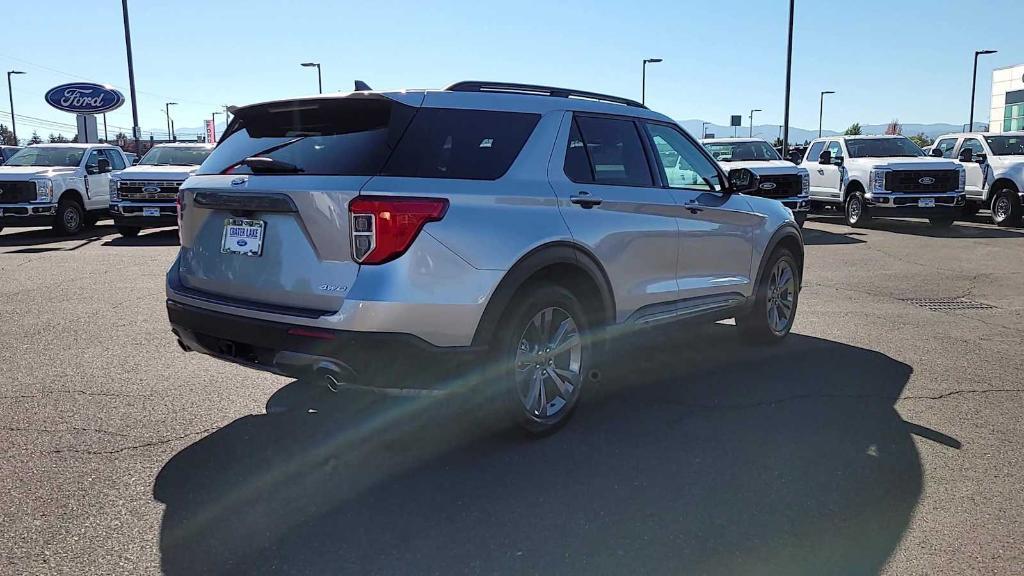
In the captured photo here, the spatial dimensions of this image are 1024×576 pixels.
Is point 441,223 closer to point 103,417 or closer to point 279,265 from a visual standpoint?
point 279,265

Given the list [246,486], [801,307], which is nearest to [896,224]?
[801,307]

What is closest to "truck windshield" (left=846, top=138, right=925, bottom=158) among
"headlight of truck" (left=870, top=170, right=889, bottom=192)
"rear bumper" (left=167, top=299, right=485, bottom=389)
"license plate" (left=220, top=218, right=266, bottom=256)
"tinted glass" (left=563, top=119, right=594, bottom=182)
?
"headlight of truck" (left=870, top=170, right=889, bottom=192)

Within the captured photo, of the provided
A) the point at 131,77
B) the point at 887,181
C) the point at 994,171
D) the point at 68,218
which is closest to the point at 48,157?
the point at 68,218

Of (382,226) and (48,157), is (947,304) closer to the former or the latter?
(382,226)

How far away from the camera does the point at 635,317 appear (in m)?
5.01

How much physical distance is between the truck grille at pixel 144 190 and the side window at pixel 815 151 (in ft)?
46.1

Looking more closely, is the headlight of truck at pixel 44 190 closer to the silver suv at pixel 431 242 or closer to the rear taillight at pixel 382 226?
the silver suv at pixel 431 242

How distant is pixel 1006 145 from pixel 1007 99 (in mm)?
54953

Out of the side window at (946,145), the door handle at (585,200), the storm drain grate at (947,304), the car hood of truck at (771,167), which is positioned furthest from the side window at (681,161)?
the side window at (946,145)

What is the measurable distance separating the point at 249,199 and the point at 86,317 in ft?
15.3

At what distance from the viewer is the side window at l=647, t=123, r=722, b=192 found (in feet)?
17.9

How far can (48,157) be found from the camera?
17000mm

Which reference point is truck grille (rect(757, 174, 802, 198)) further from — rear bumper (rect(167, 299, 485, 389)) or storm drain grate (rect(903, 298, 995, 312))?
rear bumper (rect(167, 299, 485, 389))

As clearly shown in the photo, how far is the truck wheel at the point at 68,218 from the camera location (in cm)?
1609
